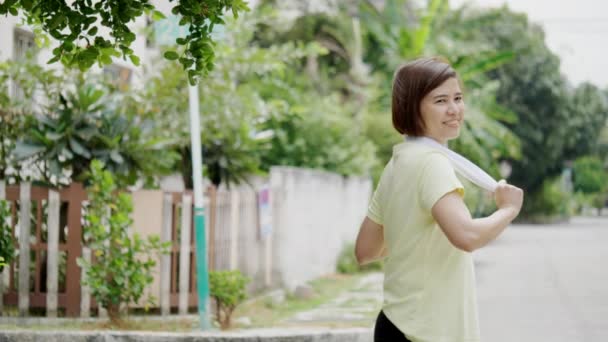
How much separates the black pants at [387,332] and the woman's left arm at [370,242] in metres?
0.26

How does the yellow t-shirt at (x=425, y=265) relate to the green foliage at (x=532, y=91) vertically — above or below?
below

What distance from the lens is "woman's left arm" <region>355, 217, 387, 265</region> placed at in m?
3.05

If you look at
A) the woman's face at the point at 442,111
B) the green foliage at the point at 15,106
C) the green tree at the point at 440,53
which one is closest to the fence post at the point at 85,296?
the green foliage at the point at 15,106

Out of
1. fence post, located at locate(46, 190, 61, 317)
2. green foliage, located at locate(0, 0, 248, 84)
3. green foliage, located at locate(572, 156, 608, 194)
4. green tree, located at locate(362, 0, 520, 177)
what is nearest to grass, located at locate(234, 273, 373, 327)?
fence post, located at locate(46, 190, 61, 317)

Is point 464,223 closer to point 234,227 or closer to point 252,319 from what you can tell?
point 252,319

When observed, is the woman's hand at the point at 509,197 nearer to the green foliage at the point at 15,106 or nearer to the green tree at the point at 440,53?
the green foliage at the point at 15,106

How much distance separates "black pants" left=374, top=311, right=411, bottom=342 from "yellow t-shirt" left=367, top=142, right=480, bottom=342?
30mm

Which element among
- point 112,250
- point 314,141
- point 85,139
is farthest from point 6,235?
point 314,141

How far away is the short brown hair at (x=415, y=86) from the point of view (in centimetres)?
284

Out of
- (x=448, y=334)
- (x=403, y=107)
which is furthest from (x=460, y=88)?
(x=448, y=334)

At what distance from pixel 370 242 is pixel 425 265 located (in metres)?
0.36

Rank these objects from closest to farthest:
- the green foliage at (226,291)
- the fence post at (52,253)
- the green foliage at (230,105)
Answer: the fence post at (52,253) → the green foliage at (226,291) → the green foliage at (230,105)

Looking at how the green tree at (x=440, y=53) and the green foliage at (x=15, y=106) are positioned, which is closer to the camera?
the green foliage at (x=15, y=106)

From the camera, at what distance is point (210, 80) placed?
11.0 metres
